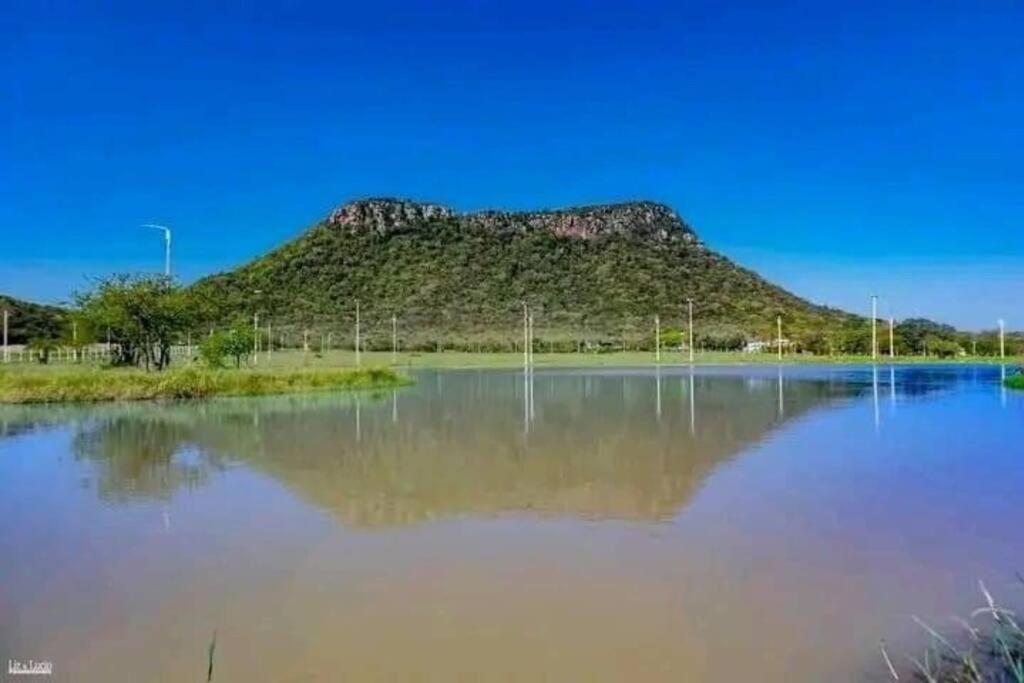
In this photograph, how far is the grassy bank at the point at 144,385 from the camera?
28000mm

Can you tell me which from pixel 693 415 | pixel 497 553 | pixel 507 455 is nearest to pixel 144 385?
pixel 693 415

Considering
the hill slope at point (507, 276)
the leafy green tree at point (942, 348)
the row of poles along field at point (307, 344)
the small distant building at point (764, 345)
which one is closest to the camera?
the row of poles along field at point (307, 344)

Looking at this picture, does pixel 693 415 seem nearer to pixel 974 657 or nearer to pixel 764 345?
pixel 974 657

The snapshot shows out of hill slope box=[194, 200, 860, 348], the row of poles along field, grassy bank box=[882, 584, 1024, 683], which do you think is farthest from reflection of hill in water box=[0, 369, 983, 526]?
hill slope box=[194, 200, 860, 348]

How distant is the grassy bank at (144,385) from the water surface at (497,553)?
12.1 meters

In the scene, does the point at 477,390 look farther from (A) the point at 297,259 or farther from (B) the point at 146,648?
(A) the point at 297,259

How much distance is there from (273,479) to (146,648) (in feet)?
22.9

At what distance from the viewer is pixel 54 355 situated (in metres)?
61.8

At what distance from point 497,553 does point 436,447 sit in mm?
8410

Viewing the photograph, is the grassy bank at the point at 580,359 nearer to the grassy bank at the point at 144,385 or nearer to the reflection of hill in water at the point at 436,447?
the grassy bank at the point at 144,385

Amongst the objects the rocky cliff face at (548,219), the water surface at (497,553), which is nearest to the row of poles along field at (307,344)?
the rocky cliff face at (548,219)

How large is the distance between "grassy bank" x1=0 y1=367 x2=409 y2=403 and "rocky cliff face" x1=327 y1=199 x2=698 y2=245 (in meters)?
75.2

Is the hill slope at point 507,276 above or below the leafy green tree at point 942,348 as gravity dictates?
above

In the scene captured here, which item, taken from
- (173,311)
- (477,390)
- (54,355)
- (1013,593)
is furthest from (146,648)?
(54,355)
